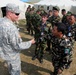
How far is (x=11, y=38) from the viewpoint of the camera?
3.96m

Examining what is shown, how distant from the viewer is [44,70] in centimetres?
652

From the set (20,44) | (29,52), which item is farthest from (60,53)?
(29,52)

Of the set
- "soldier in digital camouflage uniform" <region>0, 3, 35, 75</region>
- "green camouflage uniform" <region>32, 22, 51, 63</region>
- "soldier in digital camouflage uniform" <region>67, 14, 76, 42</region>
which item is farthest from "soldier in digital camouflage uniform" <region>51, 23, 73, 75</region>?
"green camouflage uniform" <region>32, 22, 51, 63</region>

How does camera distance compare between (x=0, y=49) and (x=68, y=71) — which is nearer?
(x=0, y=49)

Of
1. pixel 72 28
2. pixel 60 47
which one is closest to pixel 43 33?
pixel 72 28

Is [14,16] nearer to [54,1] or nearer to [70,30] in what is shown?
[70,30]

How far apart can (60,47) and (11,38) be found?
4.59 feet

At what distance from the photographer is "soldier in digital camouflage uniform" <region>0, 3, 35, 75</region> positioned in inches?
155

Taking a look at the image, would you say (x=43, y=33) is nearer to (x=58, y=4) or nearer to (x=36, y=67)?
(x=36, y=67)

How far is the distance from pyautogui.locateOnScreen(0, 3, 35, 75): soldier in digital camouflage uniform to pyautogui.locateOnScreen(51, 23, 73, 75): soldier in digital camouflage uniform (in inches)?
34.1

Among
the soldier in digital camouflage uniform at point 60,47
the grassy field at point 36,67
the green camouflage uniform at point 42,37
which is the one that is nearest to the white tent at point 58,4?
the grassy field at point 36,67

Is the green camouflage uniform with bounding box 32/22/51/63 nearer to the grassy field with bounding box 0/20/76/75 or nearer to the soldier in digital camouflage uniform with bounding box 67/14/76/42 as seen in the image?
the grassy field with bounding box 0/20/76/75

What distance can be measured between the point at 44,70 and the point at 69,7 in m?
22.6

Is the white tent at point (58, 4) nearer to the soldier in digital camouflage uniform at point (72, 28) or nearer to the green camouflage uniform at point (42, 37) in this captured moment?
the green camouflage uniform at point (42, 37)
